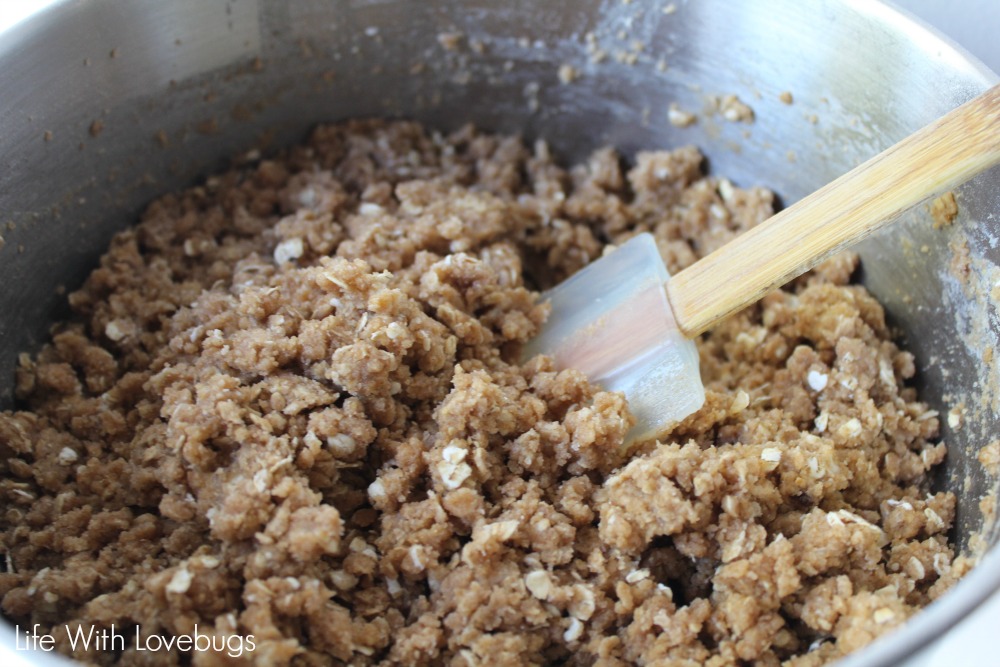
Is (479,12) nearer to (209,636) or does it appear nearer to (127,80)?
(127,80)

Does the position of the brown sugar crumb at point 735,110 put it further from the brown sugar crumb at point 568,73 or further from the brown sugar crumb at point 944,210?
the brown sugar crumb at point 944,210

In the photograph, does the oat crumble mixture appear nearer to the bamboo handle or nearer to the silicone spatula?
the silicone spatula

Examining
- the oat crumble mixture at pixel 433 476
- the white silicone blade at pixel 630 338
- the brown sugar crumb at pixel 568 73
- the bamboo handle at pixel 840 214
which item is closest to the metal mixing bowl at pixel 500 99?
the brown sugar crumb at pixel 568 73

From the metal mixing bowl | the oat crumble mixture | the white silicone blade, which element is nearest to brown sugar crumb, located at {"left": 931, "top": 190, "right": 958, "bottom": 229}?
the metal mixing bowl

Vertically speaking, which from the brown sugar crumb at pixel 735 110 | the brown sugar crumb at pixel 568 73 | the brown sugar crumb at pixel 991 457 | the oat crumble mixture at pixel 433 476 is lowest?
the brown sugar crumb at pixel 991 457

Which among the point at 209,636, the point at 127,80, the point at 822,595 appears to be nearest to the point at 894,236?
the point at 822,595

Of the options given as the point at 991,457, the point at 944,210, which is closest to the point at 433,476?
the point at 991,457
